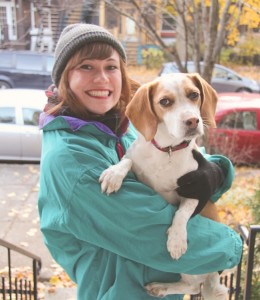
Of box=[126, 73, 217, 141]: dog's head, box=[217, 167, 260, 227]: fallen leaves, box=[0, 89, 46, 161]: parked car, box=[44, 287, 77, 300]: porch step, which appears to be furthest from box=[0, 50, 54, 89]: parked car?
box=[126, 73, 217, 141]: dog's head

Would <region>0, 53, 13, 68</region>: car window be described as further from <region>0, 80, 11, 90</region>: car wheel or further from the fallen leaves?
the fallen leaves

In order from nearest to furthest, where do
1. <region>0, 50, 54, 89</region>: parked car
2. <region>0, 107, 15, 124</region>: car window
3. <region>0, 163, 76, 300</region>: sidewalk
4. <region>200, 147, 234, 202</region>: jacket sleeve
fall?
1. <region>200, 147, 234, 202</region>: jacket sleeve
2. <region>0, 163, 76, 300</region>: sidewalk
3. <region>0, 107, 15, 124</region>: car window
4. <region>0, 50, 54, 89</region>: parked car

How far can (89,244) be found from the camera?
1.75 m

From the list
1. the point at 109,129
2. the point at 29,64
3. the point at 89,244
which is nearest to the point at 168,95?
the point at 109,129

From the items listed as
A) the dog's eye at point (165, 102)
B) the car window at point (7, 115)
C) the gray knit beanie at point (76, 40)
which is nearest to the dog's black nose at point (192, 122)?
the dog's eye at point (165, 102)

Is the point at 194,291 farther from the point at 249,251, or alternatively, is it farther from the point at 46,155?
the point at 46,155

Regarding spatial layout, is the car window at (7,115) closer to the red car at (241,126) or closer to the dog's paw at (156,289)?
the red car at (241,126)

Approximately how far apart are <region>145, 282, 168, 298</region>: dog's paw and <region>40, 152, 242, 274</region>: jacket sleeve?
0.12 meters

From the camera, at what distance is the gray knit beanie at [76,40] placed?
6.17 ft

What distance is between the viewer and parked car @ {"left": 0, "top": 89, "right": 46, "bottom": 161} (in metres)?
10.1

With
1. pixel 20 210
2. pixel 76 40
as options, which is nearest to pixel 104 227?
pixel 76 40

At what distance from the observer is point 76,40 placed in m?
1.88

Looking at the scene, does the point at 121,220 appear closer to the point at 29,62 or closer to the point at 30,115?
the point at 30,115

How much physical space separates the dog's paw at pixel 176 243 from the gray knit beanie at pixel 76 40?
0.88 meters
